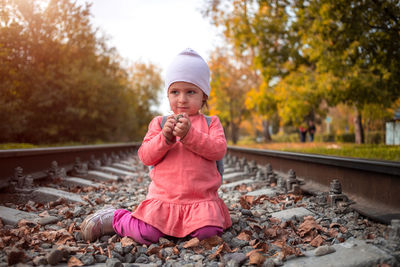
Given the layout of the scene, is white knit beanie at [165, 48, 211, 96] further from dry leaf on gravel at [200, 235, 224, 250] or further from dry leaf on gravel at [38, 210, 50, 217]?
dry leaf on gravel at [38, 210, 50, 217]

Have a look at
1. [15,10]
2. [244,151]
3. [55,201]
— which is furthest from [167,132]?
[15,10]

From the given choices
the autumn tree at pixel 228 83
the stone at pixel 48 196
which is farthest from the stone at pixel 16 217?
the autumn tree at pixel 228 83

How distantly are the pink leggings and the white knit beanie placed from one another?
1064 millimetres

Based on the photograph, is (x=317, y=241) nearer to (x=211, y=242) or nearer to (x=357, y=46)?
(x=211, y=242)

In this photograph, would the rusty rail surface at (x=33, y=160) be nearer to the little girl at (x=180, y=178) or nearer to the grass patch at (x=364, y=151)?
the little girl at (x=180, y=178)

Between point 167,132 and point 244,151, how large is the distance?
591 centimetres

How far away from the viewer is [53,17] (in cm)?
1234

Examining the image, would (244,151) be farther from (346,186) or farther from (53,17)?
(53,17)

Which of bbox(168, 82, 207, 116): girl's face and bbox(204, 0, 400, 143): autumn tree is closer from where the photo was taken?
bbox(168, 82, 207, 116): girl's face

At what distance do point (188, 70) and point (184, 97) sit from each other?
21cm

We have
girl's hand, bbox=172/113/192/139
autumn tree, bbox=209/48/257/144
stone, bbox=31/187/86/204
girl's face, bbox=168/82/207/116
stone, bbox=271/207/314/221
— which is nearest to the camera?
girl's hand, bbox=172/113/192/139

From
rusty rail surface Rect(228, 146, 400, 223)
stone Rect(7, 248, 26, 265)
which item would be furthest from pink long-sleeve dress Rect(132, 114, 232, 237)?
rusty rail surface Rect(228, 146, 400, 223)

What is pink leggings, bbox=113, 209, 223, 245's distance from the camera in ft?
7.09

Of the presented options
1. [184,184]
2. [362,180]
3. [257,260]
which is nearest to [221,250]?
[257,260]
